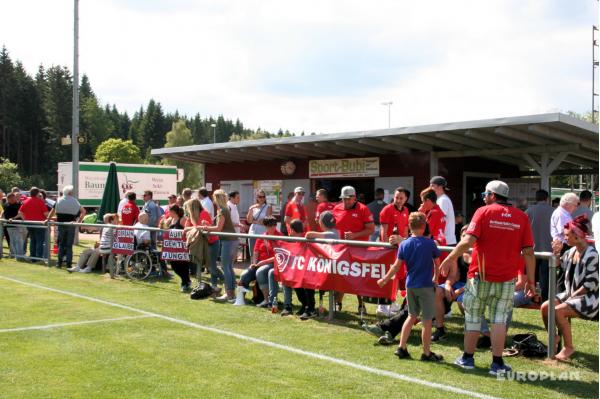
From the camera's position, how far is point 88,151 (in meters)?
109

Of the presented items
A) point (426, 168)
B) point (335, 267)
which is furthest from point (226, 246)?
point (426, 168)

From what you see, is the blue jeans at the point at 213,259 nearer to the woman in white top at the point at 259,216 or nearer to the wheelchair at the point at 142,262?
the woman in white top at the point at 259,216

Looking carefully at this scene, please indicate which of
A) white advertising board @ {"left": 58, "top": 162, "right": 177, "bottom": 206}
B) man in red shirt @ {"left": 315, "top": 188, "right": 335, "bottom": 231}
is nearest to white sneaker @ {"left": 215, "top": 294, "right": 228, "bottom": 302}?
man in red shirt @ {"left": 315, "top": 188, "right": 335, "bottom": 231}

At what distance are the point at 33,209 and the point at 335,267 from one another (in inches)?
443

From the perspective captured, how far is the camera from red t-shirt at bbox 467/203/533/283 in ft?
19.2

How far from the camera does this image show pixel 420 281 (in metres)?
6.41

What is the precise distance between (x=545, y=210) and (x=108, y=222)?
30.2 feet

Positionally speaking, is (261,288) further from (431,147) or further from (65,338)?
(431,147)

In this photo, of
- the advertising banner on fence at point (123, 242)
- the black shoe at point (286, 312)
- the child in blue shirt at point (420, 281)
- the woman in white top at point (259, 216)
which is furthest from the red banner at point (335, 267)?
the advertising banner on fence at point (123, 242)

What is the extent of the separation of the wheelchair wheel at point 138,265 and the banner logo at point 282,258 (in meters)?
4.56

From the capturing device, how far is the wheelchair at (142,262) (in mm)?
12773

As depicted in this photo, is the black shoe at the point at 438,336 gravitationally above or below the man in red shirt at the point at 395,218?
below

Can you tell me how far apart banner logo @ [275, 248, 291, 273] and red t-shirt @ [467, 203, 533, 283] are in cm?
364

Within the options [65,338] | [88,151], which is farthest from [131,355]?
[88,151]
